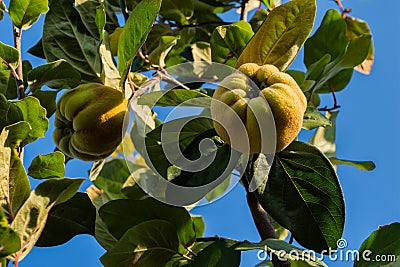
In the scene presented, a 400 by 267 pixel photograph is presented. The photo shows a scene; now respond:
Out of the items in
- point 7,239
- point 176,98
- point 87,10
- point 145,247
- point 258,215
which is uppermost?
point 87,10

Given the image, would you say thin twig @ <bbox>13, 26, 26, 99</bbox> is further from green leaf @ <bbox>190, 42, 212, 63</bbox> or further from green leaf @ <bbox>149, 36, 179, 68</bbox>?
green leaf @ <bbox>190, 42, 212, 63</bbox>

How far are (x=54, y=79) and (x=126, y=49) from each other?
24 cm

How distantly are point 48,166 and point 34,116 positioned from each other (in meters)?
0.10

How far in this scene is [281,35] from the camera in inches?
41.1

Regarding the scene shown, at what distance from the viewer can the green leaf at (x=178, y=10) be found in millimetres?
1660

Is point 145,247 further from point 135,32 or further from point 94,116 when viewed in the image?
point 135,32

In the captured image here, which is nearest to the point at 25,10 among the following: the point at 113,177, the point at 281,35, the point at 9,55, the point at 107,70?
the point at 9,55

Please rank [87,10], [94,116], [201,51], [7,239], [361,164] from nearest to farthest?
[7,239] → [94,116] → [87,10] → [361,164] → [201,51]

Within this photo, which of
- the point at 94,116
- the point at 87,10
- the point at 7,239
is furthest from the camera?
the point at 87,10

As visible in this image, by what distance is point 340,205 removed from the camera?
104 cm

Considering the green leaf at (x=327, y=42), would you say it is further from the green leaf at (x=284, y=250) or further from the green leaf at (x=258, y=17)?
the green leaf at (x=284, y=250)

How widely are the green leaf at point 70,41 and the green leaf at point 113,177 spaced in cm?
43

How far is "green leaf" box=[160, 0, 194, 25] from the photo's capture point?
1.66m

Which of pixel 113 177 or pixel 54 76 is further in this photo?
pixel 113 177
